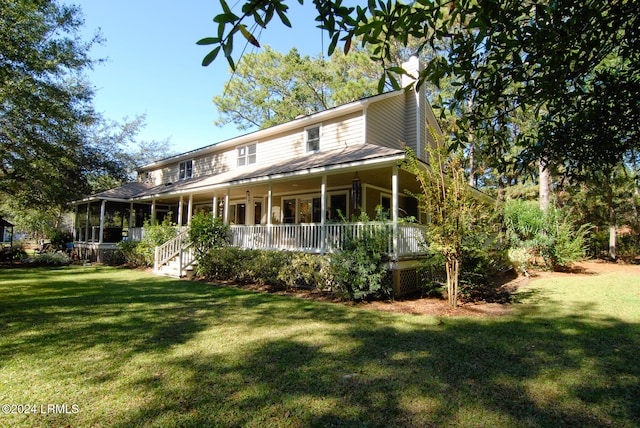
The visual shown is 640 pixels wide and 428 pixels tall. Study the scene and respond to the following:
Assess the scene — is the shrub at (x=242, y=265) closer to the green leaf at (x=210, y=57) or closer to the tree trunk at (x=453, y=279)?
the tree trunk at (x=453, y=279)

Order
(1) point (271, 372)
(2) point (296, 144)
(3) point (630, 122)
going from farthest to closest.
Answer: (2) point (296, 144), (1) point (271, 372), (3) point (630, 122)

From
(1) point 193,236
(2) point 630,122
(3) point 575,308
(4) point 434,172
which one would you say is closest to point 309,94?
(1) point 193,236

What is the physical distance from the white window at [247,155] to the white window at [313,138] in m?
3.75

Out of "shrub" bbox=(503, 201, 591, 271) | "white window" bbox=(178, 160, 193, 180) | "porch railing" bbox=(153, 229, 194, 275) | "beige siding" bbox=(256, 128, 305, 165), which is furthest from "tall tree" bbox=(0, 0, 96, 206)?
"shrub" bbox=(503, 201, 591, 271)

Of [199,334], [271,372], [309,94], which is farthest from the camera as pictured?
[309,94]

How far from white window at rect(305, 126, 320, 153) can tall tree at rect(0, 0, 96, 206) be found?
10.9m

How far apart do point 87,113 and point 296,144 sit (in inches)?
532

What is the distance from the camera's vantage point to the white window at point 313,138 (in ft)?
47.0

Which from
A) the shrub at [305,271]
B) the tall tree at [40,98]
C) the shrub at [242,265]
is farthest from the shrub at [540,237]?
the tall tree at [40,98]

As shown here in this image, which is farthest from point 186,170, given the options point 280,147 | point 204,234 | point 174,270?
point 204,234

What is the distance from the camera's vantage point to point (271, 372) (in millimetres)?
4031

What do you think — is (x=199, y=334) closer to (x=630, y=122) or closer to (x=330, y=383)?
(x=330, y=383)

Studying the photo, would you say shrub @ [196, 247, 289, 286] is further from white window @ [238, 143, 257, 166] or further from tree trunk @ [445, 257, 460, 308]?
white window @ [238, 143, 257, 166]

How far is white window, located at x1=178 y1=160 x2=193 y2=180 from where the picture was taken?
2084 centimetres
